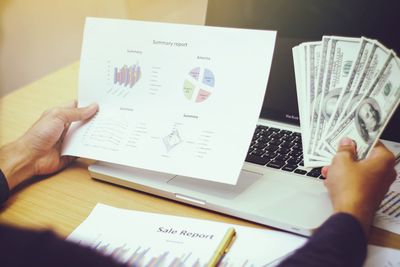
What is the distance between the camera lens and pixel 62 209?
78 cm

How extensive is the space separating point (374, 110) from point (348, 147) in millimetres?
69

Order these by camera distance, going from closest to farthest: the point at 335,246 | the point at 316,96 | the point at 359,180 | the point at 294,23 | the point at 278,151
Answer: the point at 335,246, the point at 359,180, the point at 316,96, the point at 278,151, the point at 294,23

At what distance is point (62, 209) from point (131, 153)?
16 cm

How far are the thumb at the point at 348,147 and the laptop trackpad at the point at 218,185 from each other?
15 cm

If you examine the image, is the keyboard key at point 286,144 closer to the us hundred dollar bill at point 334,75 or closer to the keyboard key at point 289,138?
the keyboard key at point 289,138

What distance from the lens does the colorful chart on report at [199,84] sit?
0.76 m

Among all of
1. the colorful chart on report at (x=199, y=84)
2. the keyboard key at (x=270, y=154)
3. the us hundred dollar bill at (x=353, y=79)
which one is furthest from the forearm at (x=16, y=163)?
the us hundred dollar bill at (x=353, y=79)

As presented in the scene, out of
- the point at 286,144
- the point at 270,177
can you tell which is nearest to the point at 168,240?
the point at 270,177

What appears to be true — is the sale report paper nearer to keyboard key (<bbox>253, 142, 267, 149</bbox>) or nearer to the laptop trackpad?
the laptop trackpad

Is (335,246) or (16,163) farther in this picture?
(16,163)

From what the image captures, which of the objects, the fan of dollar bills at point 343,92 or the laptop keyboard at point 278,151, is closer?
the fan of dollar bills at point 343,92

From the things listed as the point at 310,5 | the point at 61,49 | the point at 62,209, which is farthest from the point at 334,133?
the point at 61,49

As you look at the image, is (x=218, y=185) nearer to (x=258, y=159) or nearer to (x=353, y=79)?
(x=258, y=159)

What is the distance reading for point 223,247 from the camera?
64 cm
